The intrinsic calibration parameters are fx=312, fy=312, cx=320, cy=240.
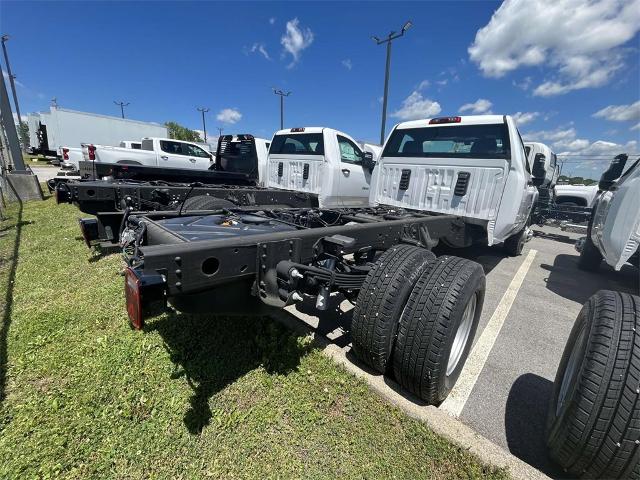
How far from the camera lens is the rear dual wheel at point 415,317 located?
2055mm

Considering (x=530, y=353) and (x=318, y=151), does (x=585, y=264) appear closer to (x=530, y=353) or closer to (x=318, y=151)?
(x=530, y=353)

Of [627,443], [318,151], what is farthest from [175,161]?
[627,443]

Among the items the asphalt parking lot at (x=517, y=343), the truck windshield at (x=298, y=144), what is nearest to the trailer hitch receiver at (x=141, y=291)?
the asphalt parking lot at (x=517, y=343)

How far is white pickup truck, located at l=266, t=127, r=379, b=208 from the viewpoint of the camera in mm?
6078

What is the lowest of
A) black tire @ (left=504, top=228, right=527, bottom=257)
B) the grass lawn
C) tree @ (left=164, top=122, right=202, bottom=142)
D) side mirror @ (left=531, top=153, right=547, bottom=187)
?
the grass lawn

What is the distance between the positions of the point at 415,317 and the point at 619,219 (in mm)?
3474

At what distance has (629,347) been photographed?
5.03ft

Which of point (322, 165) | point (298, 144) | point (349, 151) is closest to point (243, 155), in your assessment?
point (298, 144)

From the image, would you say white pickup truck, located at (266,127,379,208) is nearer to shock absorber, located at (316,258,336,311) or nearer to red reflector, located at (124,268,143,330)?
shock absorber, located at (316,258,336,311)

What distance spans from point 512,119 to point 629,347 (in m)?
3.56

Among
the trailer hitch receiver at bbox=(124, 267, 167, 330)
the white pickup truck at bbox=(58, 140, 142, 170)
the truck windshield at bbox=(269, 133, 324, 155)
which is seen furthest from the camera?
the white pickup truck at bbox=(58, 140, 142, 170)

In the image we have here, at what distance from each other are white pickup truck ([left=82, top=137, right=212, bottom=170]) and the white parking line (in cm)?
1304

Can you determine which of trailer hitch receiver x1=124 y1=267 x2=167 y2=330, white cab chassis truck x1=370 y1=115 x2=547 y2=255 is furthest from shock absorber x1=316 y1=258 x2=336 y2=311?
white cab chassis truck x1=370 y1=115 x2=547 y2=255

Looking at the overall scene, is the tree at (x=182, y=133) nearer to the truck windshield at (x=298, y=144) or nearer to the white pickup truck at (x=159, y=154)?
the white pickup truck at (x=159, y=154)
